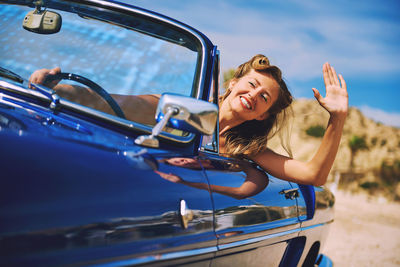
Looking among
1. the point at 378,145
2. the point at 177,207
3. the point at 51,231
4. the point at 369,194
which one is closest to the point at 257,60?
the point at 177,207

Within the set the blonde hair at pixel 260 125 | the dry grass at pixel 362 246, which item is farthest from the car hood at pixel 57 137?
the dry grass at pixel 362 246

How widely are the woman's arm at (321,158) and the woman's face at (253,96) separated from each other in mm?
331

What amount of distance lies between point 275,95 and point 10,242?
2266mm

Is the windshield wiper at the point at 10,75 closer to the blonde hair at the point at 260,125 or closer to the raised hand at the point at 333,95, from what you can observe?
the blonde hair at the point at 260,125

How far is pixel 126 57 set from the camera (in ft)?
5.98

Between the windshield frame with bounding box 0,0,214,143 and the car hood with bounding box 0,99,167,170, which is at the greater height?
the windshield frame with bounding box 0,0,214,143

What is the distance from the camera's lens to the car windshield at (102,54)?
1730 mm

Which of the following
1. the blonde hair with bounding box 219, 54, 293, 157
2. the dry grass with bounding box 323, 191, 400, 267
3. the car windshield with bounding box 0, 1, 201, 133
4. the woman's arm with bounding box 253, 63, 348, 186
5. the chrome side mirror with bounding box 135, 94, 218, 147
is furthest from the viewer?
the dry grass with bounding box 323, 191, 400, 267

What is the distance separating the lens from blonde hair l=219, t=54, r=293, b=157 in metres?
2.51

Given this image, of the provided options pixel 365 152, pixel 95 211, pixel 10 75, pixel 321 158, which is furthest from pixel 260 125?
pixel 365 152

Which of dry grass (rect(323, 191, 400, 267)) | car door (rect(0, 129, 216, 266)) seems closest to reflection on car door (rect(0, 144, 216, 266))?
car door (rect(0, 129, 216, 266))

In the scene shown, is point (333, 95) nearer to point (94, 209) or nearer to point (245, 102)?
point (245, 102)

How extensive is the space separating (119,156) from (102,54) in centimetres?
72

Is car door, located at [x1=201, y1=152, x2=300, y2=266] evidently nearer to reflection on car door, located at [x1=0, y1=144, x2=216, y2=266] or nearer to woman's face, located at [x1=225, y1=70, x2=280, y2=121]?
reflection on car door, located at [x1=0, y1=144, x2=216, y2=266]
